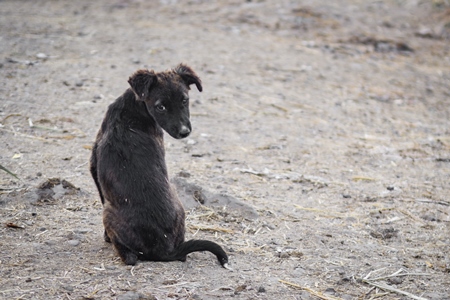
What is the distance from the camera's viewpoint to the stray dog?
460 centimetres

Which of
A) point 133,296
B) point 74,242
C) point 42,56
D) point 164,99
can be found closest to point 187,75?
point 164,99

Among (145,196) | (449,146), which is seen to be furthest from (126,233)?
(449,146)

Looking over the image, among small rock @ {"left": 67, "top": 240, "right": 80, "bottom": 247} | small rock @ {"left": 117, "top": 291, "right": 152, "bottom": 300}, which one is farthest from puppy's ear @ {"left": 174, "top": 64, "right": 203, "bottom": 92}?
small rock @ {"left": 117, "top": 291, "right": 152, "bottom": 300}

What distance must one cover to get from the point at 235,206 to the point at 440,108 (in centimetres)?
564

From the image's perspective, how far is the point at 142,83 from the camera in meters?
4.95

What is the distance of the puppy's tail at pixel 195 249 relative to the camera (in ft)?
15.2

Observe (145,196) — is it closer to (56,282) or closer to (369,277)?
(56,282)

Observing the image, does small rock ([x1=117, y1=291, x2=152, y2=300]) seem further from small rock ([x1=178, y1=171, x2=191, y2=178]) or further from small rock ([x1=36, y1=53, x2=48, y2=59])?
small rock ([x1=36, y1=53, x2=48, y2=59])

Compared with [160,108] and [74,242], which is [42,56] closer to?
[160,108]

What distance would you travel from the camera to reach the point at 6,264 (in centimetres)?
449

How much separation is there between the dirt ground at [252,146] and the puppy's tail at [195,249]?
10 cm

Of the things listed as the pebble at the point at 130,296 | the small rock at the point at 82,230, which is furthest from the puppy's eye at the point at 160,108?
the pebble at the point at 130,296

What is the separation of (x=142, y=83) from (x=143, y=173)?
768mm

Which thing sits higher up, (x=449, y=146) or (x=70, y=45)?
(x=70, y=45)
